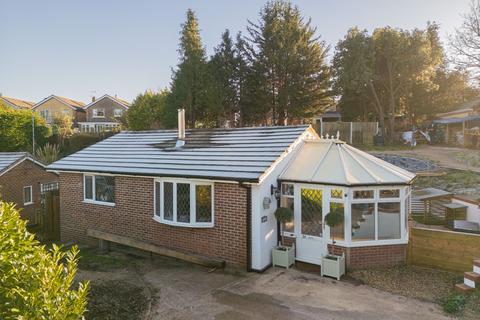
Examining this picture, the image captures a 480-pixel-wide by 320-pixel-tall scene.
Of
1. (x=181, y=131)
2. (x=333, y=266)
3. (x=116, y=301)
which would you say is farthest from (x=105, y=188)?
(x=333, y=266)

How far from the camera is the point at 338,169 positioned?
1059cm

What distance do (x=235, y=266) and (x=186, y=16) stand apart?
2804 centimetres

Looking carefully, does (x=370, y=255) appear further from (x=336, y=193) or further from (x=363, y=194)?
(x=336, y=193)

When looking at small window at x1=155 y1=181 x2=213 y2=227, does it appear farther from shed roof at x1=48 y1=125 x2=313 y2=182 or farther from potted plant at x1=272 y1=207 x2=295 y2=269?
potted plant at x1=272 y1=207 x2=295 y2=269

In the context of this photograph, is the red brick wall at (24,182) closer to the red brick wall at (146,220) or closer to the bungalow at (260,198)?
the red brick wall at (146,220)

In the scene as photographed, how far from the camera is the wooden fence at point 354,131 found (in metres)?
32.5

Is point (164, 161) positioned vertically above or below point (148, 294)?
above

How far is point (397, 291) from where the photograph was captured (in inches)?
348

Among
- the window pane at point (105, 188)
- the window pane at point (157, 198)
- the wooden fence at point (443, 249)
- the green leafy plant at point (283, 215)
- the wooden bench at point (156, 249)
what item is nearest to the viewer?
the wooden fence at point (443, 249)

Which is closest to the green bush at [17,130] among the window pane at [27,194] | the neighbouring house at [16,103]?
the window pane at [27,194]

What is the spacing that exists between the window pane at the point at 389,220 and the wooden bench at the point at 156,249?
4.90m

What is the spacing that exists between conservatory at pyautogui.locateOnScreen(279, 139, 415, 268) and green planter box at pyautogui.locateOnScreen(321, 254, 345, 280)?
348 mm

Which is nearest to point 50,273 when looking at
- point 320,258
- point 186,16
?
point 320,258

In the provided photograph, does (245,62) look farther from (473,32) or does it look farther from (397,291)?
(397,291)
